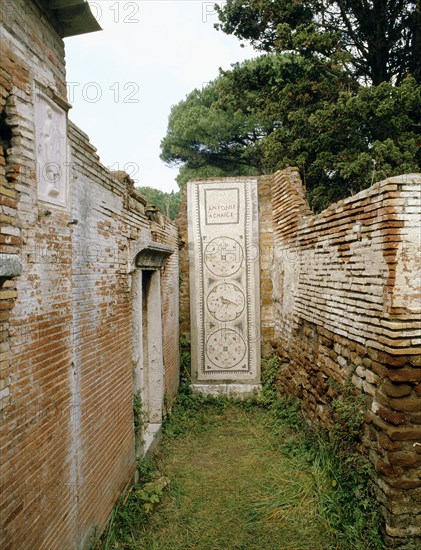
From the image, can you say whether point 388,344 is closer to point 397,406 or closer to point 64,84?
point 397,406

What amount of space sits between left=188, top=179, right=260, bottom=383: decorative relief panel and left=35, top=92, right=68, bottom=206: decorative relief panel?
4.98m

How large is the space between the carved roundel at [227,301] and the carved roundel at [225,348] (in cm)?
29

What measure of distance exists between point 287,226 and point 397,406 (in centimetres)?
387

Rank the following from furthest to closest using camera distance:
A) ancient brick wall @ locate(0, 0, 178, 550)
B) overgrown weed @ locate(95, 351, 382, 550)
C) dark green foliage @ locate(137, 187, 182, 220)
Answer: dark green foliage @ locate(137, 187, 182, 220)
overgrown weed @ locate(95, 351, 382, 550)
ancient brick wall @ locate(0, 0, 178, 550)

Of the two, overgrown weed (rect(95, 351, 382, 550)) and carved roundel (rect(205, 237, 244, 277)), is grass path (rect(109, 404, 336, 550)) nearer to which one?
overgrown weed (rect(95, 351, 382, 550))

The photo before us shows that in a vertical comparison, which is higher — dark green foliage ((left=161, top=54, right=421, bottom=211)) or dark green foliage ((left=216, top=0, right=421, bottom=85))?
dark green foliage ((left=216, top=0, right=421, bottom=85))

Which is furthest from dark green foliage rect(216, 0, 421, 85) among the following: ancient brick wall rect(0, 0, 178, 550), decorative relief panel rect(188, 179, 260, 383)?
ancient brick wall rect(0, 0, 178, 550)

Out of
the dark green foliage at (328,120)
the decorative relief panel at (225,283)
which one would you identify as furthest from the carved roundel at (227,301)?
the dark green foliage at (328,120)

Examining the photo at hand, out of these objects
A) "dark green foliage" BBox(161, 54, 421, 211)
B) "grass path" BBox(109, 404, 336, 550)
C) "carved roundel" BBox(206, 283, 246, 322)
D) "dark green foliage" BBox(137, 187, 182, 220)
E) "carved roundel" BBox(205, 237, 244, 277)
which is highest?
"dark green foliage" BBox(137, 187, 182, 220)

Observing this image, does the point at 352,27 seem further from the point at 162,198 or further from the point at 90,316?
the point at 162,198

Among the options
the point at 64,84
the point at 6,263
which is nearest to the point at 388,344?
the point at 6,263

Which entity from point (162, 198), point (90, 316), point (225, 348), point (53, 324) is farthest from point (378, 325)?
point (162, 198)

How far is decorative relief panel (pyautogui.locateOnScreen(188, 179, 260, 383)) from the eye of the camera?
7.76m

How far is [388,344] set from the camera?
314 centimetres
